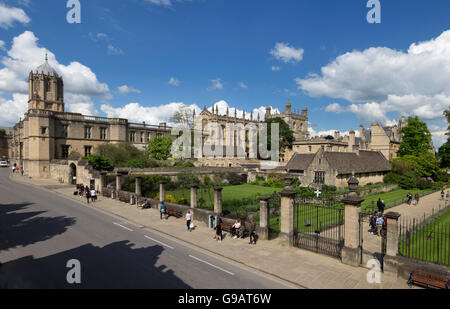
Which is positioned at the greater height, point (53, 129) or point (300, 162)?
point (53, 129)

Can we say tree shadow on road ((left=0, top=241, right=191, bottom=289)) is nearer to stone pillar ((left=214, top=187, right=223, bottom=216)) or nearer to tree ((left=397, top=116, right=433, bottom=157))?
stone pillar ((left=214, top=187, right=223, bottom=216))

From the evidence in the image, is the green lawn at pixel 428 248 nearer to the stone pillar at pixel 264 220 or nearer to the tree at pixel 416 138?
the stone pillar at pixel 264 220

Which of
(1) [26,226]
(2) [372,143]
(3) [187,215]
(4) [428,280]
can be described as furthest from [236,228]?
(2) [372,143]

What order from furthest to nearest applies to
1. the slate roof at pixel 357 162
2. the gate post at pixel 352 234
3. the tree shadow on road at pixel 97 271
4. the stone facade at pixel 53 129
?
the stone facade at pixel 53 129 → the slate roof at pixel 357 162 → the gate post at pixel 352 234 → the tree shadow on road at pixel 97 271

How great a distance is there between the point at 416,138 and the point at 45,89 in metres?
70.6

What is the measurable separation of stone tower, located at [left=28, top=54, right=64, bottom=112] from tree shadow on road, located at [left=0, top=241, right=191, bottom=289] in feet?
151

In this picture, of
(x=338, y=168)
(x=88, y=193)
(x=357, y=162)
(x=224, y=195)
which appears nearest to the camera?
(x=88, y=193)

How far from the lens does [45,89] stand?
163 feet

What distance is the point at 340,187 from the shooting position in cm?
3512

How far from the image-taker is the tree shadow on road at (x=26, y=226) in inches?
538

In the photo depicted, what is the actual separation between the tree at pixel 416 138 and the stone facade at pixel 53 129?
176 ft

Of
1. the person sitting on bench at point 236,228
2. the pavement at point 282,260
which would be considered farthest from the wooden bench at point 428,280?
the person sitting on bench at point 236,228

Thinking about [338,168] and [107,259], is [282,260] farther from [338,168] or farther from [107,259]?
[338,168]
